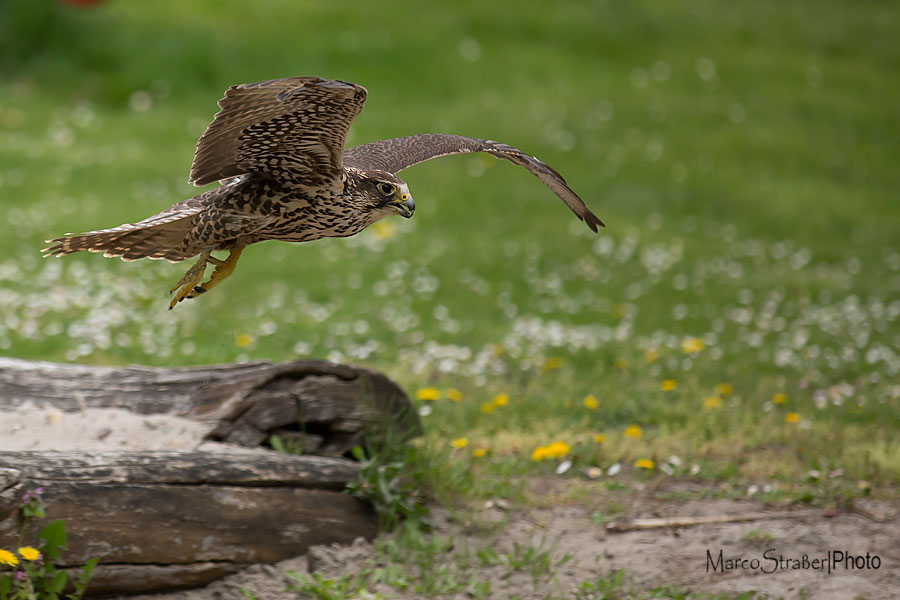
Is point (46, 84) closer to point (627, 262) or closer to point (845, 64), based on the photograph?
point (627, 262)

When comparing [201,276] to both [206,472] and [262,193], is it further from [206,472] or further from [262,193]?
[206,472]

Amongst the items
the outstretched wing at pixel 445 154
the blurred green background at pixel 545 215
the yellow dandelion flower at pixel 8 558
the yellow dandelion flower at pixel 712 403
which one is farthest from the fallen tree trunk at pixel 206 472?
the yellow dandelion flower at pixel 712 403

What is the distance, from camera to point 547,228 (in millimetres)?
10203

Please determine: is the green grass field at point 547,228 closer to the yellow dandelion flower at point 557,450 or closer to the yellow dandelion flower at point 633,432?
the yellow dandelion flower at point 633,432

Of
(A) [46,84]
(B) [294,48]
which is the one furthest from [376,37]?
(A) [46,84]

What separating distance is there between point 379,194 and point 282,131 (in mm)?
457

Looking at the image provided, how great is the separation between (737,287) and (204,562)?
6.09 metres

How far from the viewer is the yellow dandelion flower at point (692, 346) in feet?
22.0

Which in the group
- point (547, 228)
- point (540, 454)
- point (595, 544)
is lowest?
point (595, 544)

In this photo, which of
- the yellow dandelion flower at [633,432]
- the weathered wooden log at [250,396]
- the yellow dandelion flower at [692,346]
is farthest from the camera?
the yellow dandelion flower at [692,346]

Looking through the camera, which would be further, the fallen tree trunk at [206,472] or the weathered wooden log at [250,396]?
the weathered wooden log at [250,396]

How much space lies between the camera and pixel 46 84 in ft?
43.2

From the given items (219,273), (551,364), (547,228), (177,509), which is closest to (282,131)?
(219,273)

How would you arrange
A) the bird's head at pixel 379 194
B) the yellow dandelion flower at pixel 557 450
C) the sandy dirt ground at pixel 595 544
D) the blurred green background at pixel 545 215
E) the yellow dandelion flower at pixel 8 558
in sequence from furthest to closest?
the blurred green background at pixel 545 215 < the yellow dandelion flower at pixel 557 450 < the sandy dirt ground at pixel 595 544 < the bird's head at pixel 379 194 < the yellow dandelion flower at pixel 8 558
